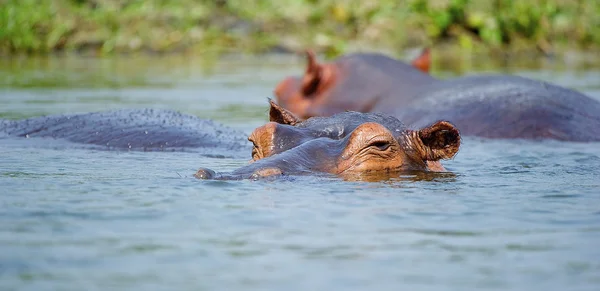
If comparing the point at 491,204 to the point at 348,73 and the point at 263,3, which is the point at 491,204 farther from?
the point at 263,3

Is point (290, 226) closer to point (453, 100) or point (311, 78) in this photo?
point (453, 100)

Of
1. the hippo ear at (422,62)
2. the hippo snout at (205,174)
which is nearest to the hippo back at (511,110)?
the hippo ear at (422,62)

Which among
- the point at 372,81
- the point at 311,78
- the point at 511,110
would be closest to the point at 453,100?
the point at 511,110

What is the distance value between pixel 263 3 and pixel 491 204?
70.7 feet

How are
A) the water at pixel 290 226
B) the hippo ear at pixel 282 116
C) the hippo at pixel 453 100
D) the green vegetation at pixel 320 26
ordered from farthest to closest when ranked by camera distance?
the green vegetation at pixel 320 26, the hippo at pixel 453 100, the hippo ear at pixel 282 116, the water at pixel 290 226

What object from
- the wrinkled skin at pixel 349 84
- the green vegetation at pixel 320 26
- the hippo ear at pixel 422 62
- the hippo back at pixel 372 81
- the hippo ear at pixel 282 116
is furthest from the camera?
the green vegetation at pixel 320 26

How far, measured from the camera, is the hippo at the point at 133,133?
796 centimetres

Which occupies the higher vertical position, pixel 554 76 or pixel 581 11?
pixel 581 11

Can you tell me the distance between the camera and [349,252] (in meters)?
4.36

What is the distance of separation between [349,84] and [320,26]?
1296 centimetres

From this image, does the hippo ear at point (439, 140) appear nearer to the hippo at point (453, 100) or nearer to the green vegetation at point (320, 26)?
the hippo at point (453, 100)

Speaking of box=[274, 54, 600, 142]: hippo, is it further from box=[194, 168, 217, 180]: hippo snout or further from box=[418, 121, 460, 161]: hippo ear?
box=[194, 168, 217, 180]: hippo snout

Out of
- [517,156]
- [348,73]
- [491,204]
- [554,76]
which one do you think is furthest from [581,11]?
[491,204]

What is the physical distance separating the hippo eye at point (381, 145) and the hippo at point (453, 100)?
3.17 m
